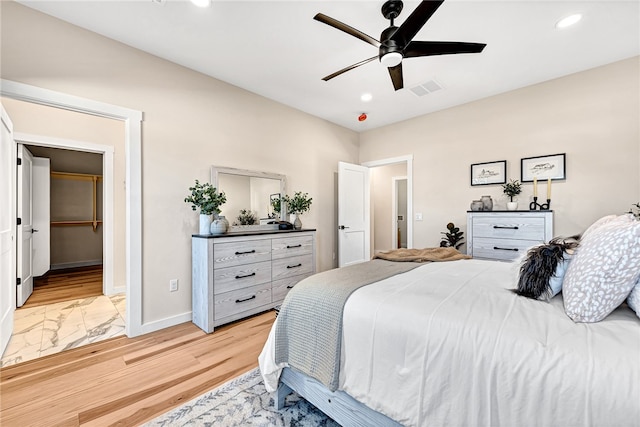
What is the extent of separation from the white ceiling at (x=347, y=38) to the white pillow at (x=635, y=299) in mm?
2095

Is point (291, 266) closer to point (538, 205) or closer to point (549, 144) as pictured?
point (538, 205)

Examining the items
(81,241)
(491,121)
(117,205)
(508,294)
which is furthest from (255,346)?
(81,241)

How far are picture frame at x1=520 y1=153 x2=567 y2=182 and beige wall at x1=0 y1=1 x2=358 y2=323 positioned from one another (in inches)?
118

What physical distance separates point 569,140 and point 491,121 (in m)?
0.85

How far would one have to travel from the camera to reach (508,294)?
1.25 meters

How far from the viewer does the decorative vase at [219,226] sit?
2.79 metres

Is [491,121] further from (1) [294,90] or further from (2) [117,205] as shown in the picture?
(2) [117,205]

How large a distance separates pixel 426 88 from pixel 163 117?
3.02 metres

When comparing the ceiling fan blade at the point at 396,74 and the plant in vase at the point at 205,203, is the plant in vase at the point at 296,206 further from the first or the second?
the ceiling fan blade at the point at 396,74

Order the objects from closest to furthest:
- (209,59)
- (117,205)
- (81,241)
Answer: (209,59)
(117,205)
(81,241)

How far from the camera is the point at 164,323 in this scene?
267 centimetres

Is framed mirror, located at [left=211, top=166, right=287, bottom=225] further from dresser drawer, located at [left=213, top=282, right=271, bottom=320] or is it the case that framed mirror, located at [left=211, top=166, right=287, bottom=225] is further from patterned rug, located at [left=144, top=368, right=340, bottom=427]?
patterned rug, located at [left=144, top=368, right=340, bottom=427]

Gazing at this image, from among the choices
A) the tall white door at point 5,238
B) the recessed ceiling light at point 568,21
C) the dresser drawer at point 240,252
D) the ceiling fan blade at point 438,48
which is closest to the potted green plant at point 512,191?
the recessed ceiling light at point 568,21

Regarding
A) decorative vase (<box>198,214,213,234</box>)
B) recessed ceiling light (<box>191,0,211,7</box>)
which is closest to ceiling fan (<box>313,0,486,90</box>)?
recessed ceiling light (<box>191,0,211,7</box>)
